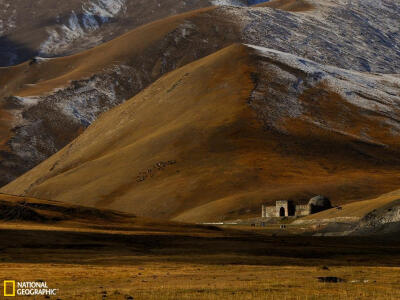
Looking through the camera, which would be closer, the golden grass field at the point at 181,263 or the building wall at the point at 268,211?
the golden grass field at the point at 181,263

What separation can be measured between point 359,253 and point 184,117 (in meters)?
126

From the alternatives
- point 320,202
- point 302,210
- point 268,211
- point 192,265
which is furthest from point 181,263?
point 268,211

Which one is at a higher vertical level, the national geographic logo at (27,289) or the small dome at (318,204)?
the small dome at (318,204)

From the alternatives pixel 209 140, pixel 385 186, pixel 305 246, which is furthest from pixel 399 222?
pixel 209 140

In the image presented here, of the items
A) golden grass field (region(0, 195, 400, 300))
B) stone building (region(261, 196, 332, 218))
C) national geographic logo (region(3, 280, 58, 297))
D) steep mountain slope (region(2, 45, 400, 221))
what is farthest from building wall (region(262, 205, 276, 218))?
national geographic logo (region(3, 280, 58, 297))

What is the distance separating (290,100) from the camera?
19388 centimetres

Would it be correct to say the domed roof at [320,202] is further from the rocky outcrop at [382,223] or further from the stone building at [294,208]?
the rocky outcrop at [382,223]

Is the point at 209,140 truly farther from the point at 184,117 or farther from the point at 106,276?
the point at 106,276

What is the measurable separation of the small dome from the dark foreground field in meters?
44.1

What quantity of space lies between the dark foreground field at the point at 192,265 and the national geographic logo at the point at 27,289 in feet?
2.30

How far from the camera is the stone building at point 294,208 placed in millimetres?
127188

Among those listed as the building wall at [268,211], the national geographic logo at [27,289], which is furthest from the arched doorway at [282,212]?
the national geographic logo at [27,289]

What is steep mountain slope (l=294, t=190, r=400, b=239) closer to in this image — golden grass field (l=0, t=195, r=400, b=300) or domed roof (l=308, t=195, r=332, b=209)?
golden grass field (l=0, t=195, r=400, b=300)

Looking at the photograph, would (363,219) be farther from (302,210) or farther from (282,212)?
(282,212)
